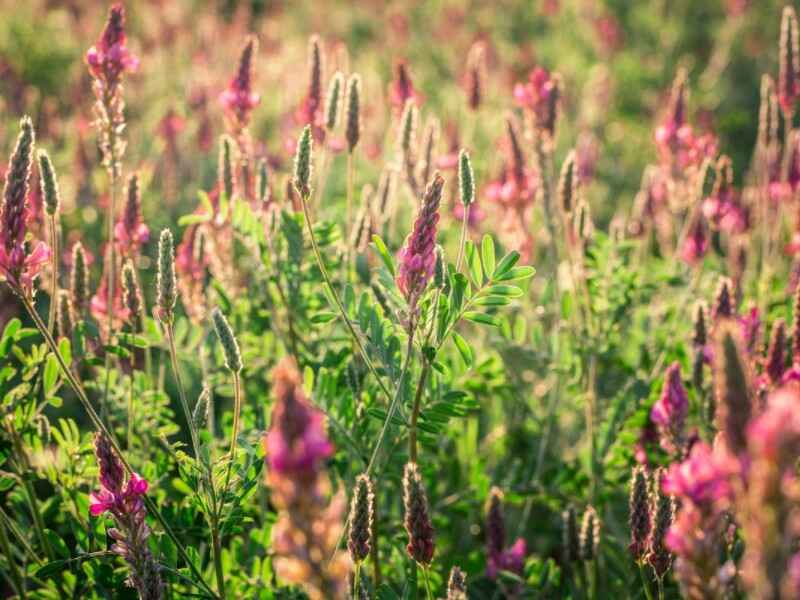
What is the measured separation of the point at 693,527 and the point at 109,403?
6.06 feet

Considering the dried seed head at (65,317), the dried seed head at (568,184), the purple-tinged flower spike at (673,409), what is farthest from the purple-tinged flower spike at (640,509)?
the dried seed head at (65,317)

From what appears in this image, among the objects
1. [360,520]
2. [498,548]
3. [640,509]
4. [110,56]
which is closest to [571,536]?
[498,548]

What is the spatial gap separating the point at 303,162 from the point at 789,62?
1.72m

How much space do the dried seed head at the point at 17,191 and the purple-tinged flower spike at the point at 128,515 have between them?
41cm

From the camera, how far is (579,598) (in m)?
2.35

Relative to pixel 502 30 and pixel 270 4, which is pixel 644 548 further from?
pixel 270 4

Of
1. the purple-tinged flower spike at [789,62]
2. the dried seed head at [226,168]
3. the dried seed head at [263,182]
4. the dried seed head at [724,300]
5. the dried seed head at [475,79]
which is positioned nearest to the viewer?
the dried seed head at [724,300]

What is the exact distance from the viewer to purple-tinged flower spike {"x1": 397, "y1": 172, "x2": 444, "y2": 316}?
5.16 ft

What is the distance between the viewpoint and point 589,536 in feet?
6.57

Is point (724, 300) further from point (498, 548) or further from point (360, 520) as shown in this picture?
point (360, 520)

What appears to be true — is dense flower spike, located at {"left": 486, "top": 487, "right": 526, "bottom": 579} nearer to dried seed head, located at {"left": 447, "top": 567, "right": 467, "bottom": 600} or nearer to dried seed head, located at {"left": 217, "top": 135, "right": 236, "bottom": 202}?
dried seed head, located at {"left": 447, "top": 567, "right": 467, "bottom": 600}

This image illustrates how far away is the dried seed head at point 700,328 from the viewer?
2.17 meters

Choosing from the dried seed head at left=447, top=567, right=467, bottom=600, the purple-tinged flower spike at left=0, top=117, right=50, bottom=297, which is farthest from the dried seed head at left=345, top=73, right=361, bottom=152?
the dried seed head at left=447, top=567, right=467, bottom=600

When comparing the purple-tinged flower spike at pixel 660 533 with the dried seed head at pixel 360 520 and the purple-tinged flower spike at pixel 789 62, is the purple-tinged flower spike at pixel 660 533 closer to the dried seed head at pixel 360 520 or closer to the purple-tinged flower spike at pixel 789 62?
the dried seed head at pixel 360 520
